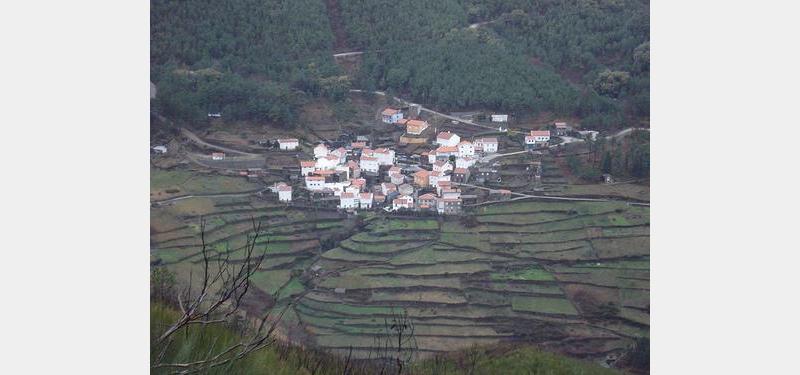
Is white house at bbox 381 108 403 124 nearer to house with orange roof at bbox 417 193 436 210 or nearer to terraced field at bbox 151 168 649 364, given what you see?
house with orange roof at bbox 417 193 436 210

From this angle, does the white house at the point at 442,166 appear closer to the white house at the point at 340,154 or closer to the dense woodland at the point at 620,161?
the white house at the point at 340,154

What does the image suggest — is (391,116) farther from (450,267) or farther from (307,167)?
(450,267)

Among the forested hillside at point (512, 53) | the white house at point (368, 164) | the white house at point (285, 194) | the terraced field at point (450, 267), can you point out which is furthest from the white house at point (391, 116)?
the white house at point (285, 194)

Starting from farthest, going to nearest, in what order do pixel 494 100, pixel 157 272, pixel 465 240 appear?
pixel 494 100
pixel 465 240
pixel 157 272

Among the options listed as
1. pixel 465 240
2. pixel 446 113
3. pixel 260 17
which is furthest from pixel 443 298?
pixel 260 17

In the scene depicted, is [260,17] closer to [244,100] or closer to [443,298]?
[244,100]

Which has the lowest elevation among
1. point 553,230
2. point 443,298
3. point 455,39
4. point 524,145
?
point 443,298

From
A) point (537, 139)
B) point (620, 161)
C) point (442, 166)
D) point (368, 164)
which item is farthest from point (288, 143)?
point (620, 161)

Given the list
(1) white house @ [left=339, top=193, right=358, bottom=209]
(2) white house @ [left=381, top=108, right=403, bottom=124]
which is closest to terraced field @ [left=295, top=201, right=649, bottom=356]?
(1) white house @ [left=339, top=193, right=358, bottom=209]
